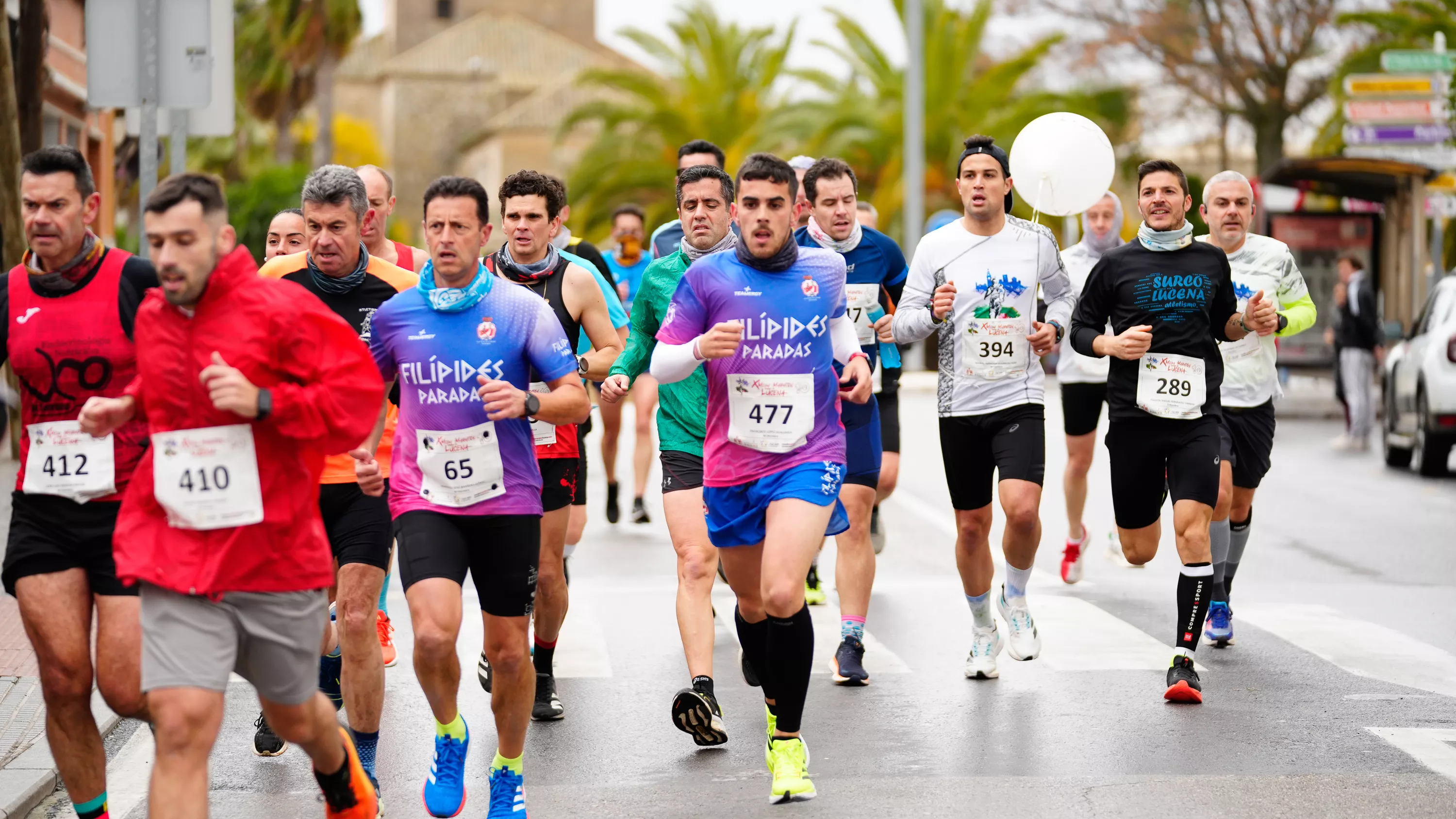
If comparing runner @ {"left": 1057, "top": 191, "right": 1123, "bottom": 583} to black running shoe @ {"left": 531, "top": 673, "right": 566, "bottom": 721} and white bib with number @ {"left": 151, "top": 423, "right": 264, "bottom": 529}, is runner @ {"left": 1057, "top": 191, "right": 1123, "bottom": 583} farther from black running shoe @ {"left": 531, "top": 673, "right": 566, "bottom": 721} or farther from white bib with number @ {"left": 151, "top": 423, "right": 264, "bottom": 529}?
white bib with number @ {"left": 151, "top": 423, "right": 264, "bottom": 529}

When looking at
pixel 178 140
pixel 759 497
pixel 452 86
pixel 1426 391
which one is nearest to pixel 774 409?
pixel 759 497

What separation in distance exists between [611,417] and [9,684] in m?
6.02

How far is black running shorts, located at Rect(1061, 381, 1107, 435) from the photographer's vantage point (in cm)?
1109

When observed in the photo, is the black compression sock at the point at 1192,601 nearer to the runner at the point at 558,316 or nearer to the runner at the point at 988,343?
the runner at the point at 988,343

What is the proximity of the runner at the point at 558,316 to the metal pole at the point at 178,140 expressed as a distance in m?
3.93

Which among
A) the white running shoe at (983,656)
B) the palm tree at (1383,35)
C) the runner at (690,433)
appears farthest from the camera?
the palm tree at (1383,35)

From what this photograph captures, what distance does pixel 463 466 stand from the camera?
5832 mm

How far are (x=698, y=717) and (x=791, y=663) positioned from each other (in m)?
0.83

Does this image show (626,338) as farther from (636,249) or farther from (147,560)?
(636,249)

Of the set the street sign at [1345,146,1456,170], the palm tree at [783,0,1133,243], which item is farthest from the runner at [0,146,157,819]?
the palm tree at [783,0,1133,243]

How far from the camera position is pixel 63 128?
27266mm

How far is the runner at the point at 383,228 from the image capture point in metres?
7.62

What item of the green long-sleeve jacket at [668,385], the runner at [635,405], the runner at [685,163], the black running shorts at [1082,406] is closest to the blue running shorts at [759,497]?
the green long-sleeve jacket at [668,385]

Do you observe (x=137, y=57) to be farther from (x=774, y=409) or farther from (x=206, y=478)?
(x=206, y=478)
